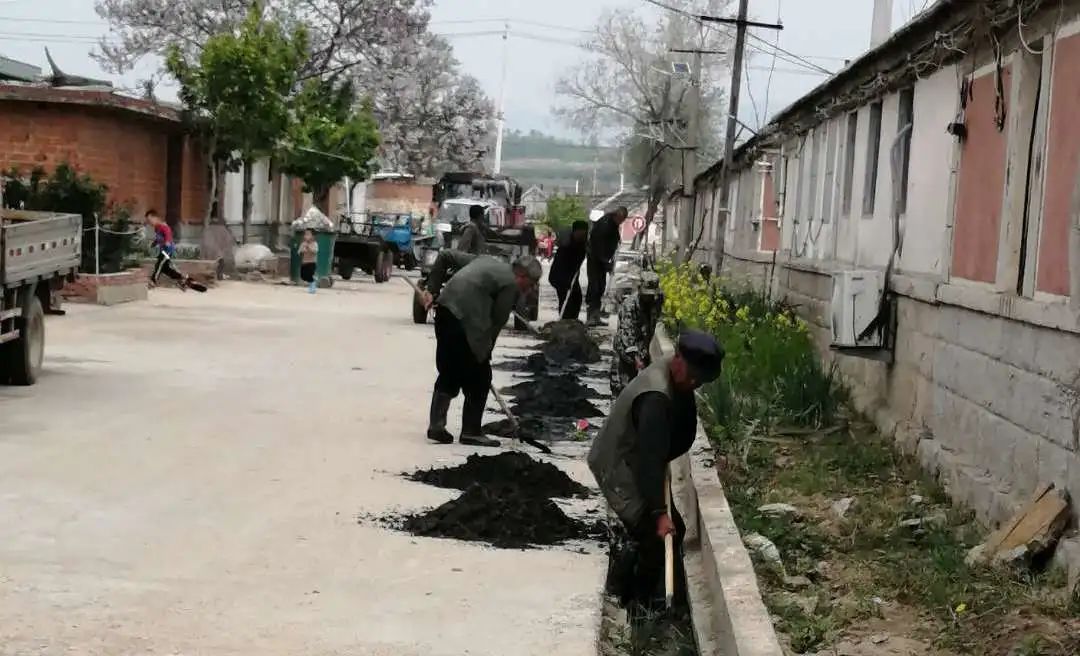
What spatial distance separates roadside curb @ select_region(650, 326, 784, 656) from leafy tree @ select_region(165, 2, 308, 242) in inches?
980

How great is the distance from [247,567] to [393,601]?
33.9 inches

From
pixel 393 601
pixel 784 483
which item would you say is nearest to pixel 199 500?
pixel 393 601

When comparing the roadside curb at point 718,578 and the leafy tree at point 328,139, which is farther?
the leafy tree at point 328,139

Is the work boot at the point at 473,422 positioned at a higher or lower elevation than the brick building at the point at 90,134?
lower

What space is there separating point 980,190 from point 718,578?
3866mm

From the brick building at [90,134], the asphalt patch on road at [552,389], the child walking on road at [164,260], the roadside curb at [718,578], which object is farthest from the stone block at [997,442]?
the brick building at [90,134]

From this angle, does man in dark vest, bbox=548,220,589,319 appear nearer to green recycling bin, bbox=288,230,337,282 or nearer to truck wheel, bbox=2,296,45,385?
truck wheel, bbox=2,296,45,385

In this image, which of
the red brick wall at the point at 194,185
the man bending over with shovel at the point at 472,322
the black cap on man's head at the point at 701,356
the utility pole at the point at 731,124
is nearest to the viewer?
the black cap on man's head at the point at 701,356

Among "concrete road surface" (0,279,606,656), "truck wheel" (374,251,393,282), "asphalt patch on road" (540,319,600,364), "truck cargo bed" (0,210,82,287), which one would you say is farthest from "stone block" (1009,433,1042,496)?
"truck wheel" (374,251,393,282)

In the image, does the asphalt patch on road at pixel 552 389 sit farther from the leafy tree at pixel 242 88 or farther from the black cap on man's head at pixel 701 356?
the leafy tree at pixel 242 88

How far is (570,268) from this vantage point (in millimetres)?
24344

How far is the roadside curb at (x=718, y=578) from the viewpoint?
6.00 meters

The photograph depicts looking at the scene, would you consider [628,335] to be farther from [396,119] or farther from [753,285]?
[396,119]

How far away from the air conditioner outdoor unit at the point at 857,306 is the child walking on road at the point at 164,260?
1890 cm
